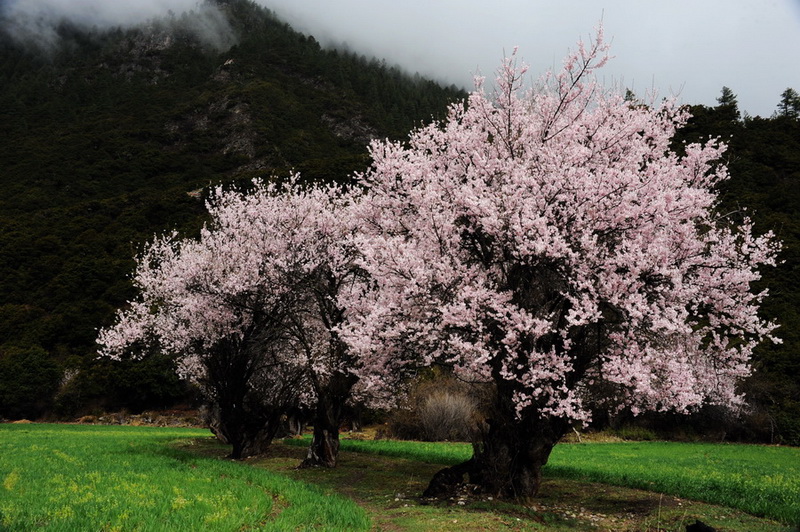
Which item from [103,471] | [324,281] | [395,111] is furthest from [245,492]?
[395,111]

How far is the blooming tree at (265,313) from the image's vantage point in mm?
20000

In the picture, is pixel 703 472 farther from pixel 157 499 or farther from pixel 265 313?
pixel 157 499

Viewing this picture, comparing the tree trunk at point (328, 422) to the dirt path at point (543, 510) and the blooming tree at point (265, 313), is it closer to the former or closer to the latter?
the blooming tree at point (265, 313)

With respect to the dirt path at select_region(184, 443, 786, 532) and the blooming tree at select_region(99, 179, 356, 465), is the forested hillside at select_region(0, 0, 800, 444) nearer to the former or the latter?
the dirt path at select_region(184, 443, 786, 532)

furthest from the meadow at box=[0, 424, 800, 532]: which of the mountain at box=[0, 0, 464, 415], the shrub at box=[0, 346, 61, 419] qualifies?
the shrub at box=[0, 346, 61, 419]

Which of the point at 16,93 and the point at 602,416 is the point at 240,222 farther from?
the point at 16,93

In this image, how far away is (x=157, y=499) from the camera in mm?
10391

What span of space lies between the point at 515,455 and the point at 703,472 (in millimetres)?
10447

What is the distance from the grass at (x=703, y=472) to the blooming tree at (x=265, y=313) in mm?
5485

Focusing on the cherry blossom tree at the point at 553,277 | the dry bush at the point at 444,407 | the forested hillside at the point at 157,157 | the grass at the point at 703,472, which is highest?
the forested hillside at the point at 157,157

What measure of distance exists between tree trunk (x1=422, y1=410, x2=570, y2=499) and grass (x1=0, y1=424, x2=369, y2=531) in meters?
3.61

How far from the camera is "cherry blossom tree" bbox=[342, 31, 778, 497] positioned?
1134 centimetres

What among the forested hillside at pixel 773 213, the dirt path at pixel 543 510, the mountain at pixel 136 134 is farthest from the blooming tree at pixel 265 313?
the forested hillside at pixel 773 213

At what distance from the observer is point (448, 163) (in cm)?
1521
